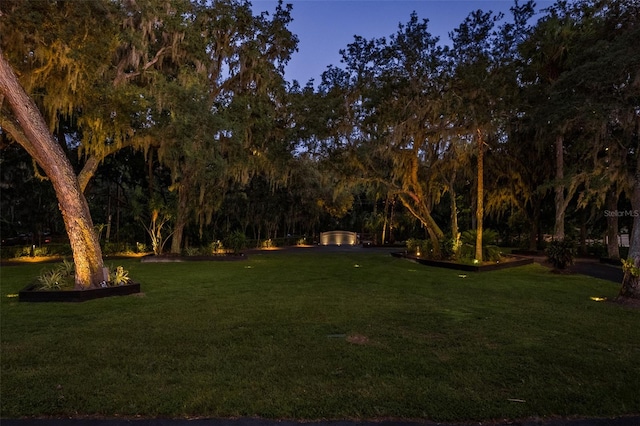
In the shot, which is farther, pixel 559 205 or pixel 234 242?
pixel 234 242

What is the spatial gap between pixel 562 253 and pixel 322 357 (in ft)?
44.3

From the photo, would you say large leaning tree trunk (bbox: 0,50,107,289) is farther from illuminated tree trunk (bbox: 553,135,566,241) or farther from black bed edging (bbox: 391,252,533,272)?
illuminated tree trunk (bbox: 553,135,566,241)

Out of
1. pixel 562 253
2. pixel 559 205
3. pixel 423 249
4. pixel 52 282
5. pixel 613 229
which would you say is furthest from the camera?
pixel 423 249

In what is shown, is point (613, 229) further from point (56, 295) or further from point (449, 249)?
point (56, 295)

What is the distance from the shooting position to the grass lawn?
3.48m

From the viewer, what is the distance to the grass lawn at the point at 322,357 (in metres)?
3.48

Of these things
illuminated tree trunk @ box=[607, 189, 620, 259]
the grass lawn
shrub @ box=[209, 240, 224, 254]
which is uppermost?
illuminated tree trunk @ box=[607, 189, 620, 259]

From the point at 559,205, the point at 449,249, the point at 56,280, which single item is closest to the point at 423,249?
the point at 449,249

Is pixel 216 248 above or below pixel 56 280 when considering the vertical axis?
above

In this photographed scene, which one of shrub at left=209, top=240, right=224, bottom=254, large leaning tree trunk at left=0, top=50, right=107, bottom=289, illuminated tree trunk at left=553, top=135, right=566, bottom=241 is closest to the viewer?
large leaning tree trunk at left=0, top=50, right=107, bottom=289

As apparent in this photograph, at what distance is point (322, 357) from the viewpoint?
15.4 feet

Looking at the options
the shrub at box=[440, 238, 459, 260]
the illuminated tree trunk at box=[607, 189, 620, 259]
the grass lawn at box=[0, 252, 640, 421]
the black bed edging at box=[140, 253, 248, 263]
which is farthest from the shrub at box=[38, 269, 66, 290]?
the illuminated tree trunk at box=[607, 189, 620, 259]

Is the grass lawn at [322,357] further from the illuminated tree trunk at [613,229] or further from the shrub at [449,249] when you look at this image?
the illuminated tree trunk at [613,229]

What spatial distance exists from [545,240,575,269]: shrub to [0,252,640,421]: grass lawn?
6.38m
